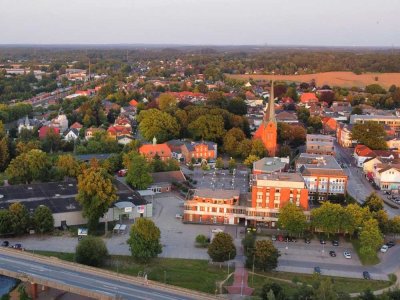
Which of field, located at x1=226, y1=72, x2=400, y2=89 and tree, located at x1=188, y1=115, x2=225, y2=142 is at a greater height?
field, located at x1=226, y1=72, x2=400, y2=89

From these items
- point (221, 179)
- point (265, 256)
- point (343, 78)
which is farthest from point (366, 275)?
point (343, 78)

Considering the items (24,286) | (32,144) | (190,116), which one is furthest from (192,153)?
(24,286)

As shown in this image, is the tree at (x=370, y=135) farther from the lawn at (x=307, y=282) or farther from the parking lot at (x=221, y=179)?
the lawn at (x=307, y=282)

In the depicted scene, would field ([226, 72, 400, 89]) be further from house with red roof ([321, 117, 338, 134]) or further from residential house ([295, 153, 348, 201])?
residential house ([295, 153, 348, 201])

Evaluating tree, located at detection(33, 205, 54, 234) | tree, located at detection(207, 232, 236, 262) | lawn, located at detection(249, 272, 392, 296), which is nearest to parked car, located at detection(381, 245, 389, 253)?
lawn, located at detection(249, 272, 392, 296)

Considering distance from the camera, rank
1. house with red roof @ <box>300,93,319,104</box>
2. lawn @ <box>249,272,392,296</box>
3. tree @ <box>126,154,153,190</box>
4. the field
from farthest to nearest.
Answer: the field
house with red roof @ <box>300,93,319,104</box>
tree @ <box>126,154,153,190</box>
lawn @ <box>249,272,392,296</box>

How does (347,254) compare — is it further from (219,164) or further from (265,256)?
(219,164)

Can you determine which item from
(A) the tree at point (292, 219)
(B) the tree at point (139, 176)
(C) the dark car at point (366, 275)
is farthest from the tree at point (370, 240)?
(B) the tree at point (139, 176)
